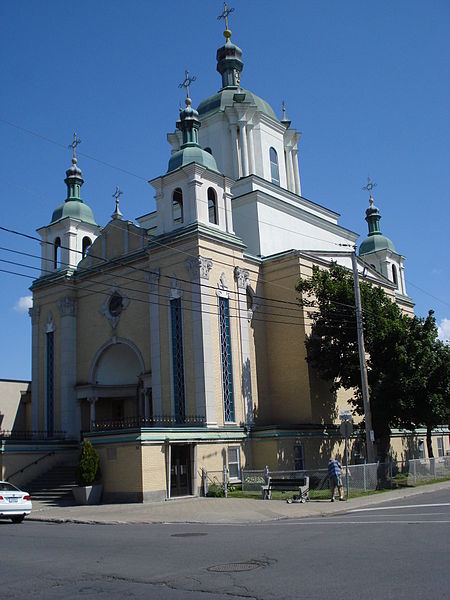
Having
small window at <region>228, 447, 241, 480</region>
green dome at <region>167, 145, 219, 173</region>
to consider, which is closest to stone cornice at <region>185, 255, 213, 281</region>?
green dome at <region>167, 145, 219, 173</region>

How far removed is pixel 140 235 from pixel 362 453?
1580 centimetres

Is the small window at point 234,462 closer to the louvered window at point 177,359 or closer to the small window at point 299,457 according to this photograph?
the louvered window at point 177,359

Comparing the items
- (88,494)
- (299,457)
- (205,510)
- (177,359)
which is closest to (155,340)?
(177,359)

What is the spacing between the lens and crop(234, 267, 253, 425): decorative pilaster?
97.0ft

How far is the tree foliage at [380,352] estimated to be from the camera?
90.8 ft

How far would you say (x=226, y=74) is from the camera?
4194cm

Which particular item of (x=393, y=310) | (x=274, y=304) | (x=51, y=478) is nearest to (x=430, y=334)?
(x=393, y=310)

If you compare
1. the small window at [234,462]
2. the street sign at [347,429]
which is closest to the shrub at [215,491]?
the small window at [234,462]

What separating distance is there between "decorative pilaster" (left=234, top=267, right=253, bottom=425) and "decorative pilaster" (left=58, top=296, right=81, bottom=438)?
30.8ft

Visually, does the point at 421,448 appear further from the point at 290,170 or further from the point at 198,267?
the point at 198,267

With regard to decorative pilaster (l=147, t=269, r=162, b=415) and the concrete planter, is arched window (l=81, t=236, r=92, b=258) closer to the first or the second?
decorative pilaster (l=147, t=269, r=162, b=415)

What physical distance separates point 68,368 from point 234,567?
25.8 m

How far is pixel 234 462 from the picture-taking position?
27609 mm

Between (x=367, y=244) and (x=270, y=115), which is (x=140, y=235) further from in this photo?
(x=367, y=244)
